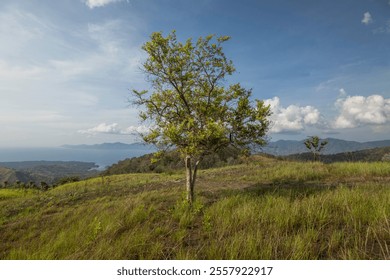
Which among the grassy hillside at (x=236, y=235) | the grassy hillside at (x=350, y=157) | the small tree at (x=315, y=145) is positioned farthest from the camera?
the small tree at (x=315, y=145)

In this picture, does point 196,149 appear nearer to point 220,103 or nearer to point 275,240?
point 220,103

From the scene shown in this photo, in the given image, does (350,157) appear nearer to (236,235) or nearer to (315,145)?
(315,145)

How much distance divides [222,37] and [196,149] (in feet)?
15.2

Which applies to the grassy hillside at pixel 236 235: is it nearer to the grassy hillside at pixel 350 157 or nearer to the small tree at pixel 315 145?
the grassy hillside at pixel 350 157

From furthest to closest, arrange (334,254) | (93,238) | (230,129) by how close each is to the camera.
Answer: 1. (230,129)
2. (93,238)
3. (334,254)

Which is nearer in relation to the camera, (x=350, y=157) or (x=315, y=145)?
(x=350, y=157)

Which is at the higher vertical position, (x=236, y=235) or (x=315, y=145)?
(x=315, y=145)

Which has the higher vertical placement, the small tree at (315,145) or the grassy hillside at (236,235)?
the small tree at (315,145)

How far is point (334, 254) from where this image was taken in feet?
15.3

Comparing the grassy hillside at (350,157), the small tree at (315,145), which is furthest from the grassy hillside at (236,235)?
the small tree at (315,145)

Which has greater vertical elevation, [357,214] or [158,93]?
[158,93]

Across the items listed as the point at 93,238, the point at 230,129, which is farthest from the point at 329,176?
the point at 93,238

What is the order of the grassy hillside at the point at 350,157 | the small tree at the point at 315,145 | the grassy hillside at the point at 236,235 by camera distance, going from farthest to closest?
the small tree at the point at 315,145 < the grassy hillside at the point at 350,157 < the grassy hillside at the point at 236,235

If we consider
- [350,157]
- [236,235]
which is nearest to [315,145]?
[350,157]
